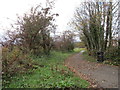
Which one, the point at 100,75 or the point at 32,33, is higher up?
the point at 32,33

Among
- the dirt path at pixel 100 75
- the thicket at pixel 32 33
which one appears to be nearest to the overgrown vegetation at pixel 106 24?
the dirt path at pixel 100 75

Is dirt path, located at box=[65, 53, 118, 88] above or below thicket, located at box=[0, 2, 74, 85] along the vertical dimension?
below

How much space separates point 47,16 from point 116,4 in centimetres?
868

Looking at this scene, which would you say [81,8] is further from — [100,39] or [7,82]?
[7,82]

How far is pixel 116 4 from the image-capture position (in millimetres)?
13422

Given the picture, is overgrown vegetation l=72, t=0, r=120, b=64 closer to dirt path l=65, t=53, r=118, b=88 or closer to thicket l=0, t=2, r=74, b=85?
dirt path l=65, t=53, r=118, b=88

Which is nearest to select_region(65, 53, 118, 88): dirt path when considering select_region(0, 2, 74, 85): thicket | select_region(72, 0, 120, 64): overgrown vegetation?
select_region(72, 0, 120, 64): overgrown vegetation

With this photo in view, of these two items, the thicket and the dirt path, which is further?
the thicket

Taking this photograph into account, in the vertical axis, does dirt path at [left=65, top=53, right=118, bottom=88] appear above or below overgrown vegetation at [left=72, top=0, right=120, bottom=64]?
below

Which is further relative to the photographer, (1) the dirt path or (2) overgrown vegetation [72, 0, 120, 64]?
(2) overgrown vegetation [72, 0, 120, 64]

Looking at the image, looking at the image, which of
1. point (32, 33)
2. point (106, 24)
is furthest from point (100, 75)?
point (32, 33)

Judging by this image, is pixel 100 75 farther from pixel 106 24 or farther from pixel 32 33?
pixel 32 33

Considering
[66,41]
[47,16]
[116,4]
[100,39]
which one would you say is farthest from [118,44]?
[66,41]

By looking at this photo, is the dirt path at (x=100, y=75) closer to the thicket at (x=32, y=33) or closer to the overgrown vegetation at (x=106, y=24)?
the overgrown vegetation at (x=106, y=24)
